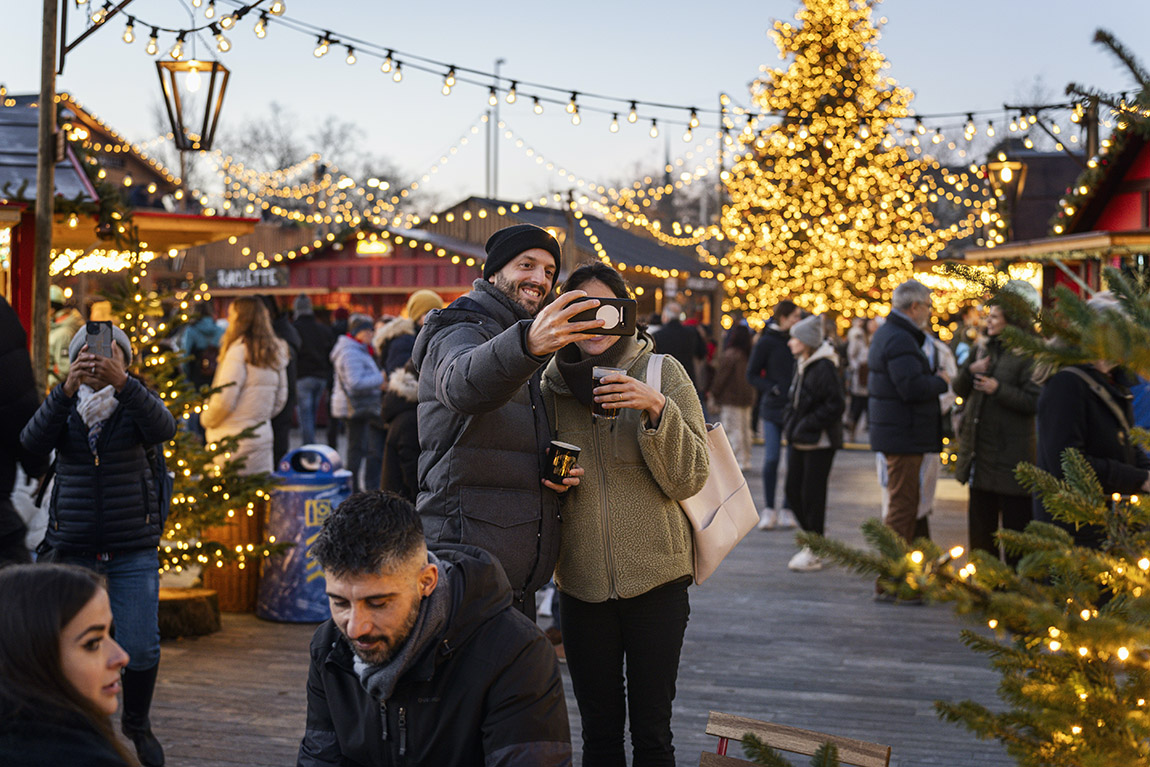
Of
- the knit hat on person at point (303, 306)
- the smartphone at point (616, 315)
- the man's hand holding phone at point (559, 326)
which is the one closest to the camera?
the man's hand holding phone at point (559, 326)

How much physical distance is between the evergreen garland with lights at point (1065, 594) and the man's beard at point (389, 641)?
0.98 m

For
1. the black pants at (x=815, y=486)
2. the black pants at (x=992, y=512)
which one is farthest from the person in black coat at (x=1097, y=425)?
the black pants at (x=815, y=486)

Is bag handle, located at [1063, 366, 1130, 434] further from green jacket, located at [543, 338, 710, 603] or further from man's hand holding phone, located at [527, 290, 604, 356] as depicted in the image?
man's hand holding phone, located at [527, 290, 604, 356]

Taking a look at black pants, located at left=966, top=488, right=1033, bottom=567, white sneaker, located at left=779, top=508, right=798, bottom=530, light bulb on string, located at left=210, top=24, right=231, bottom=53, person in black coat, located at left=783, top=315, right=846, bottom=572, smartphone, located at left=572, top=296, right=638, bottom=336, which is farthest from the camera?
white sneaker, located at left=779, top=508, right=798, bottom=530

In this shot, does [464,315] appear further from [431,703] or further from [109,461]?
[109,461]

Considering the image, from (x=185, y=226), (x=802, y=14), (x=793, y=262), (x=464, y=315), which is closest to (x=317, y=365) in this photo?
(x=185, y=226)

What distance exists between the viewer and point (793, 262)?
27.8m

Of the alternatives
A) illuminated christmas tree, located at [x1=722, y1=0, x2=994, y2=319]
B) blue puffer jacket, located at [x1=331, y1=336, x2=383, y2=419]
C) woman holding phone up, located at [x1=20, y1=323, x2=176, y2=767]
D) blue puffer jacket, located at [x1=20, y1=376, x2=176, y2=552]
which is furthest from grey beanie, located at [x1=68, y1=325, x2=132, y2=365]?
illuminated christmas tree, located at [x1=722, y1=0, x2=994, y2=319]

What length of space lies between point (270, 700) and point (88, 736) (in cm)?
386

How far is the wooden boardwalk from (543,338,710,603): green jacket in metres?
1.66

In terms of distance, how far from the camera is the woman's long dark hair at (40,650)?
206cm

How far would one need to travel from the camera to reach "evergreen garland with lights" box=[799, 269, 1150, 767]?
169cm

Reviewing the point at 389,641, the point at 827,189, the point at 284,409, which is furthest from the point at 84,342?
the point at 827,189

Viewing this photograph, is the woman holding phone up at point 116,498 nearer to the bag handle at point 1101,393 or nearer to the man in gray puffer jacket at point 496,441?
the man in gray puffer jacket at point 496,441
